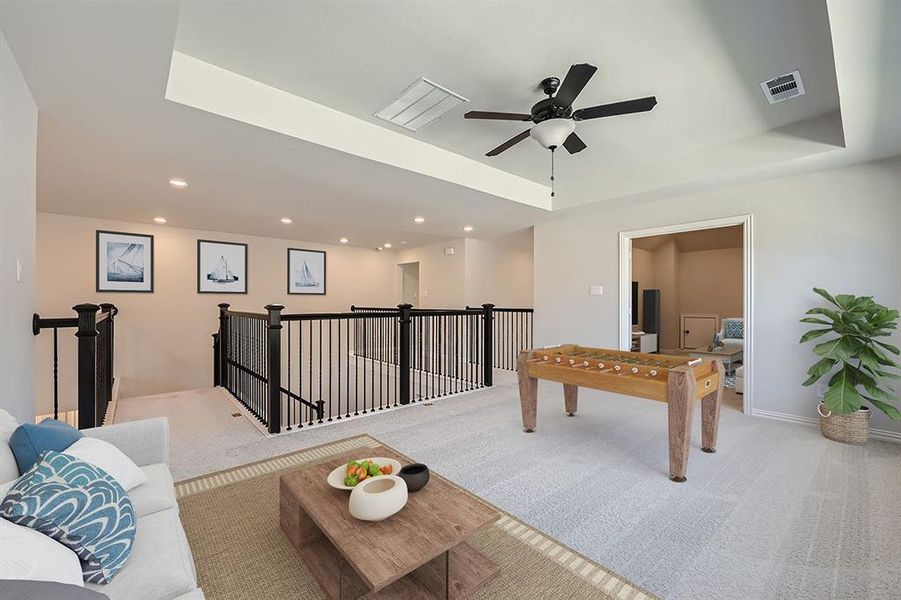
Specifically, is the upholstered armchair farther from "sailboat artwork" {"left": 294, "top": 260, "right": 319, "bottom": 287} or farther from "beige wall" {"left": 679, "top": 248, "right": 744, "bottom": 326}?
"sailboat artwork" {"left": 294, "top": 260, "right": 319, "bottom": 287}

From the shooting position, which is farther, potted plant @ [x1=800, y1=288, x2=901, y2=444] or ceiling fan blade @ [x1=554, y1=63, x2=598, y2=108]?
potted plant @ [x1=800, y1=288, x2=901, y2=444]

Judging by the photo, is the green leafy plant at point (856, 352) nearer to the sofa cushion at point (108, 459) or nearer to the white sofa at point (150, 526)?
the white sofa at point (150, 526)

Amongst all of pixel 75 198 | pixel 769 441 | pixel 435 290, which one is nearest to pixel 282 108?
pixel 75 198

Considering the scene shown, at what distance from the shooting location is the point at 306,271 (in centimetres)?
784

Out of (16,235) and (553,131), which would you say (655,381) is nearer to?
(553,131)

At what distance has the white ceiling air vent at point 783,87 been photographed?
8.63 feet

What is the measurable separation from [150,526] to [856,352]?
4.67 m

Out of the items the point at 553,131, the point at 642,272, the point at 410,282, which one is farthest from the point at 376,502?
the point at 642,272

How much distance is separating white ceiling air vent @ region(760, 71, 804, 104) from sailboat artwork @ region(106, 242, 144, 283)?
7919 millimetres

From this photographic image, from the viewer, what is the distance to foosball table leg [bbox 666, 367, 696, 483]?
2408 millimetres

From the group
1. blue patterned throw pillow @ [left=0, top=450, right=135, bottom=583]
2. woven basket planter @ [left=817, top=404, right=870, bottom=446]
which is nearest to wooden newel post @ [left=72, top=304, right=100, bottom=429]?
blue patterned throw pillow @ [left=0, top=450, right=135, bottom=583]

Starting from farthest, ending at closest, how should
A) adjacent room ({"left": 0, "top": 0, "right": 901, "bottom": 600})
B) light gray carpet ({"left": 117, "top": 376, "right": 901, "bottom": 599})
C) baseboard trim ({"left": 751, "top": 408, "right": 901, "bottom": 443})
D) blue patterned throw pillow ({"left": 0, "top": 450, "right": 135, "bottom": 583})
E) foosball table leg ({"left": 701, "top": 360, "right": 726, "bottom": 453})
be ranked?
1. baseboard trim ({"left": 751, "top": 408, "right": 901, "bottom": 443})
2. foosball table leg ({"left": 701, "top": 360, "right": 726, "bottom": 453})
3. light gray carpet ({"left": 117, "top": 376, "right": 901, "bottom": 599})
4. adjacent room ({"left": 0, "top": 0, "right": 901, "bottom": 600})
5. blue patterned throw pillow ({"left": 0, "top": 450, "right": 135, "bottom": 583})

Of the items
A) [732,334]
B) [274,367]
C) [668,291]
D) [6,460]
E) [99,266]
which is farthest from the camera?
[668,291]

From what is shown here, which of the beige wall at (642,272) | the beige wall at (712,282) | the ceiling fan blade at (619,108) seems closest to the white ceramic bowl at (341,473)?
the ceiling fan blade at (619,108)
